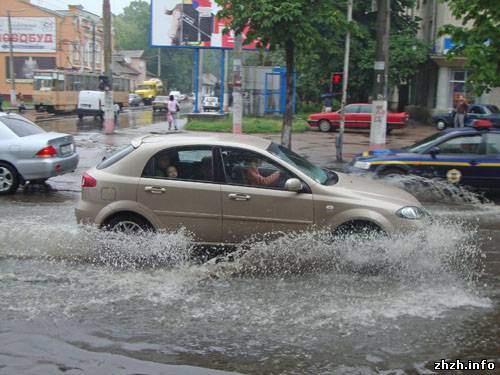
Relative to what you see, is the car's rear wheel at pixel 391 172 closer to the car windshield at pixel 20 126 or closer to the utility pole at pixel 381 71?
the utility pole at pixel 381 71

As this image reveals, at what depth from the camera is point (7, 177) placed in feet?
36.9

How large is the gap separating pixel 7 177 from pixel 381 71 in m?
10.3

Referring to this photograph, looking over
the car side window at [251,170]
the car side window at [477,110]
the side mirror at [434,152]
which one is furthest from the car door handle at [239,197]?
the car side window at [477,110]

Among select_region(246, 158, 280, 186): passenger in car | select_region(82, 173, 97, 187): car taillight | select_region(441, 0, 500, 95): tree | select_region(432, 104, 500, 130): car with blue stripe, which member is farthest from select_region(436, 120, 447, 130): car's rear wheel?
select_region(82, 173, 97, 187): car taillight

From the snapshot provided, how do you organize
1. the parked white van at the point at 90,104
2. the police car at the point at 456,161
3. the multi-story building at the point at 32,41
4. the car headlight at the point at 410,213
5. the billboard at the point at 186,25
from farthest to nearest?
the multi-story building at the point at 32,41 → the parked white van at the point at 90,104 → the billboard at the point at 186,25 → the police car at the point at 456,161 → the car headlight at the point at 410,213

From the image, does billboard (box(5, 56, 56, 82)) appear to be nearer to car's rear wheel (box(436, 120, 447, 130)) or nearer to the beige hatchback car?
car's rear wheel (box(436, 120, 447, 130))

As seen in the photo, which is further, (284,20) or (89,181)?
(284,20)

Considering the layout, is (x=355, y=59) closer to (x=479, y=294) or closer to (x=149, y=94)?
(x=479, y=294)

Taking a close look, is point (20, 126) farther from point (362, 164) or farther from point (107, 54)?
point (107, 54)

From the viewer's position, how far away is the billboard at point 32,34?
61000 mm

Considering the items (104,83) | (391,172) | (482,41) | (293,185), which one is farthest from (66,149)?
(104,83)

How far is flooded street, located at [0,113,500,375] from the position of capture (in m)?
4.57

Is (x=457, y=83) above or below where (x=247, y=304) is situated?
above

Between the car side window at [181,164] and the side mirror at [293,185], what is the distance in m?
0.96
